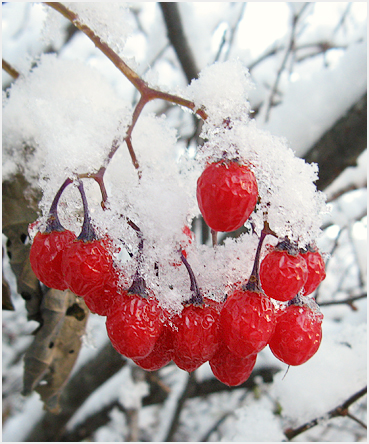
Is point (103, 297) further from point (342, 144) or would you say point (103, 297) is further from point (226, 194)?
point (342, 144)

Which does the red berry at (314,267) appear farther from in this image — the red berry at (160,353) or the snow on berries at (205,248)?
the red berry at (160,353)

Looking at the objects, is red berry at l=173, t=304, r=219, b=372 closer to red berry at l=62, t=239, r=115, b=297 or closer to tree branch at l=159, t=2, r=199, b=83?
red berry at l=62, t=239, r=115, b=297

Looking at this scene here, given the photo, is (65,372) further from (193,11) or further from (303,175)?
(193,11)

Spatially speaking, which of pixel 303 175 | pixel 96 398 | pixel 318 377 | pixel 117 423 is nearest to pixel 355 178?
pixel 318 377

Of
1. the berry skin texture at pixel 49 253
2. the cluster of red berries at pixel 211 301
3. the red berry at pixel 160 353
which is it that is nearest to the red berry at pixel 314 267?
the cluster of red berries at pixel 211 301

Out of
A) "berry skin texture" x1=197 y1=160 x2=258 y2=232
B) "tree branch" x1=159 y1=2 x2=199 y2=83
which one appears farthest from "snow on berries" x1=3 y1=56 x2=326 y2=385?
"tree branch" x1=159 y1=2 x2=199 y2=83
